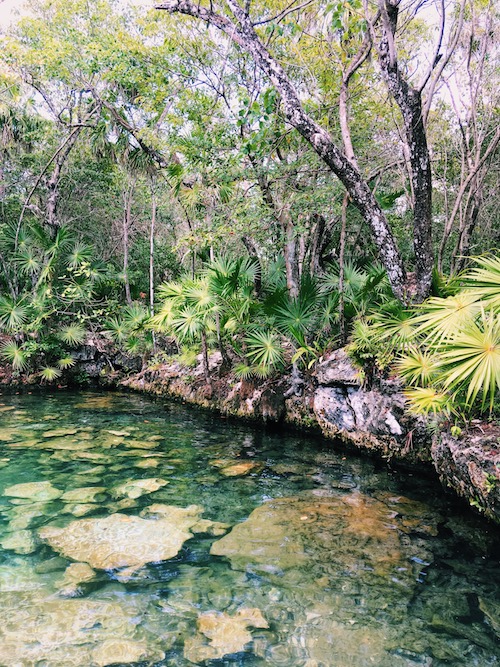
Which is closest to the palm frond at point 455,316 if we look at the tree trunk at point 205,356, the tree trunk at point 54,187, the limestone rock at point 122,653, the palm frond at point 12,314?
the limestone rock at point 122,653

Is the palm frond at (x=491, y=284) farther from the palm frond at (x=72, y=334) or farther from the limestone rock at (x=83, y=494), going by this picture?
the palm frond at (x=72, y=334)

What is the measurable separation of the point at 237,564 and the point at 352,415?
378cm

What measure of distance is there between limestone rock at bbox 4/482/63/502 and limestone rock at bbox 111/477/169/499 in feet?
2.26

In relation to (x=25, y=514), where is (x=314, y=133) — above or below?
above

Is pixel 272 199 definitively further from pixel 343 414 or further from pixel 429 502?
pixel 429 502

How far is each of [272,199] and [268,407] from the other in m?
4.15

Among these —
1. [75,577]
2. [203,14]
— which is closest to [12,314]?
[203,14]

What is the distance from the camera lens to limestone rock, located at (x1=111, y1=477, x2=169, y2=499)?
5203 mm

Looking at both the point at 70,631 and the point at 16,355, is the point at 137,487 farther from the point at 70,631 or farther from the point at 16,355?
the point at 16,355

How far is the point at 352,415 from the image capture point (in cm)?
704

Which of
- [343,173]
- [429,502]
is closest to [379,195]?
[343,173]

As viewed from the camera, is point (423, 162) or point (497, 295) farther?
point (423, 162)

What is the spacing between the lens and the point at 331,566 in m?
3.77

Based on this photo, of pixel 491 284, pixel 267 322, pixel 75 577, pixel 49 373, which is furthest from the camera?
pixel 49 373
